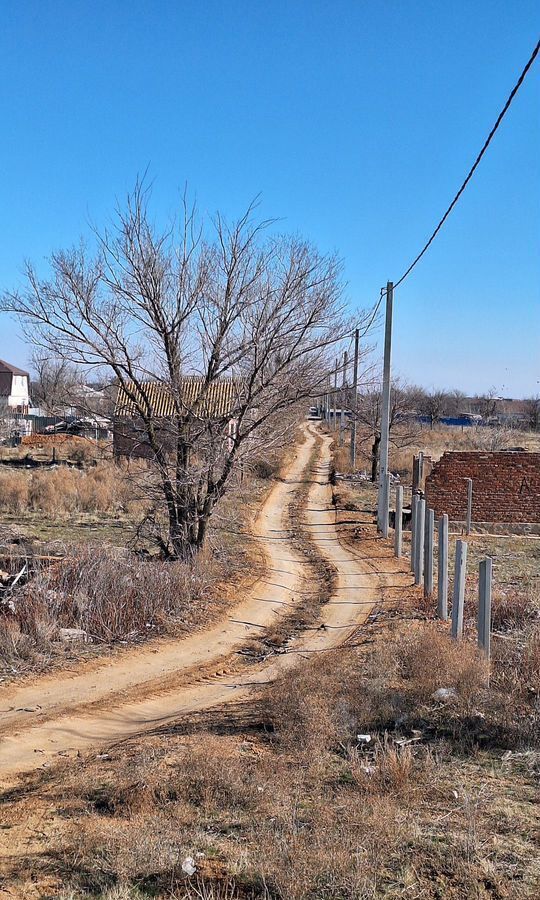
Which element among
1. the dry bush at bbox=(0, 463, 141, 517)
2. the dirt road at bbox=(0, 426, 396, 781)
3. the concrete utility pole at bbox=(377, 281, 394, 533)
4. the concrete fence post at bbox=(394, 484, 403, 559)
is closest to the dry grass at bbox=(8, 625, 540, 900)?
the dirt road at bbox=(0, 426, 396, 781)

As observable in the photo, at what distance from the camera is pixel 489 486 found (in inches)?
915

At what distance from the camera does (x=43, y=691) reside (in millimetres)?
7984

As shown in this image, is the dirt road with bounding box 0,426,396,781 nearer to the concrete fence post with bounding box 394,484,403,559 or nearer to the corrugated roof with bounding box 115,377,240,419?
the concrete fence post with bounding box 394,484,403,559

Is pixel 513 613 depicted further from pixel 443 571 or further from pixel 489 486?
pixel 489 486

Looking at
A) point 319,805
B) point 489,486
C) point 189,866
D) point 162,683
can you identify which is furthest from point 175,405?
point 489,486

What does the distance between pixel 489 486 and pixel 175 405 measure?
12843 millimetres

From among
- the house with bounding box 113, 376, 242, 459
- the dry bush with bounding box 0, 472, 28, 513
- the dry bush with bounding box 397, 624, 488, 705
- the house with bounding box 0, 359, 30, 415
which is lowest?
the dry bush with bounding box 397, 624, 488, 705

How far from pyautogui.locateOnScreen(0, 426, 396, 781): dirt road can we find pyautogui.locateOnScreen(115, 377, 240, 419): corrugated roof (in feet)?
10.0

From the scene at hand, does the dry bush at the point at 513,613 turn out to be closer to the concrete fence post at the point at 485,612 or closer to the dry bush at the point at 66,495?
the concrete fence post at the point at 485,612

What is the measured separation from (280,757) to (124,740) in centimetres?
150

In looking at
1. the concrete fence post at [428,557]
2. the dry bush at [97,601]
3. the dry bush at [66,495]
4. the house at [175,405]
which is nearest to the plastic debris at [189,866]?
the dry bush at [97,601]

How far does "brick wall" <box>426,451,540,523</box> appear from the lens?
23.0 meters

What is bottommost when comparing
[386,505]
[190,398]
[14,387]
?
[386,505]

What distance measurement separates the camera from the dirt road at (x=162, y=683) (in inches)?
269
